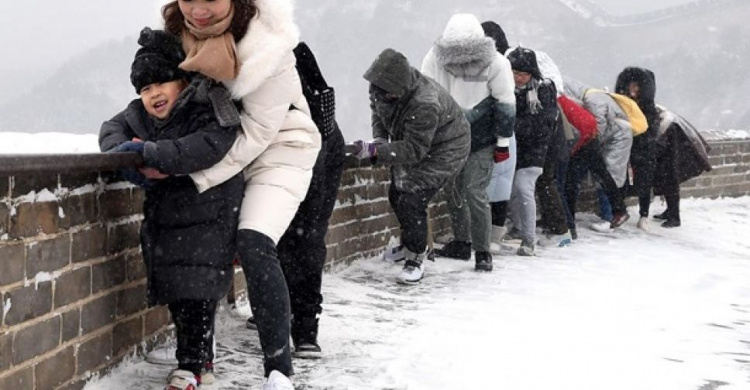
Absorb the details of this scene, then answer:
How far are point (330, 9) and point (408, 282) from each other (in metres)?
144

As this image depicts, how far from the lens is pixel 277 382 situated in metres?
3.16

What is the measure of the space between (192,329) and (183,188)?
1.68 ft

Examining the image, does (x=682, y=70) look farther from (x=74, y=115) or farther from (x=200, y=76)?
(x=200, y=76)

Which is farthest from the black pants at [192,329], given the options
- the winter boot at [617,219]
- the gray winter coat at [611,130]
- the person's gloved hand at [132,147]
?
the winter boot at [617,219]

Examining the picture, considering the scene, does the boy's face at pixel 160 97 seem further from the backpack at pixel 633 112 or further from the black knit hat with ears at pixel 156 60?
the backpack at pixel 633 112

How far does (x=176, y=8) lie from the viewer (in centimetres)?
321

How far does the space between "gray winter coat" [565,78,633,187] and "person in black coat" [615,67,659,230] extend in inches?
20.3

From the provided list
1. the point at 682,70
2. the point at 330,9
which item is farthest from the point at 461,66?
the point at 330,9

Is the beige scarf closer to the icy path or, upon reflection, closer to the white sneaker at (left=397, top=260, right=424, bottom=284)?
the icy path

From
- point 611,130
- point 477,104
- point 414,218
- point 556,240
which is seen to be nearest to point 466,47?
point 477,104

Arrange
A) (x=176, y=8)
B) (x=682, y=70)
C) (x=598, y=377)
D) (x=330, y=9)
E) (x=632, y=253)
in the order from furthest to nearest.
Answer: (x=330, y=9) < (x=682, y=70) < (x=632, y=253) < (x=598, y=377) < (x=176, y=8)

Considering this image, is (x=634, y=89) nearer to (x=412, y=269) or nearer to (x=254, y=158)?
(x=412, y=269)

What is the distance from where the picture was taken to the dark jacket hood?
18.2 ft

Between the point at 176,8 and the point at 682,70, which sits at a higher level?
the point at 682,70
